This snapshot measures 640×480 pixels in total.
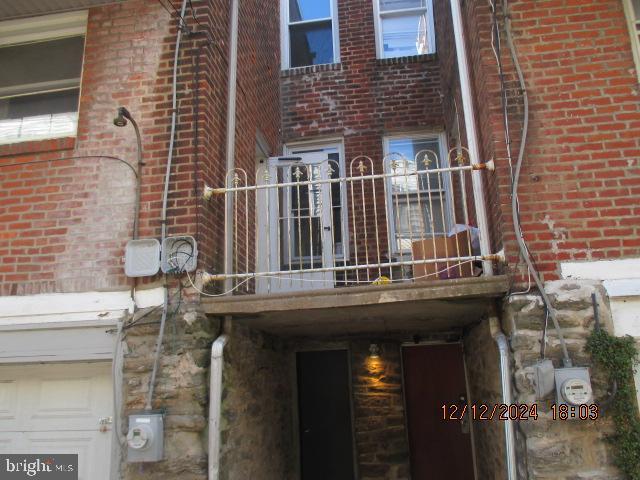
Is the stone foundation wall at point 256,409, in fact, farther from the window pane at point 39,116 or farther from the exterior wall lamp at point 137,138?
the window pane at point 39,116

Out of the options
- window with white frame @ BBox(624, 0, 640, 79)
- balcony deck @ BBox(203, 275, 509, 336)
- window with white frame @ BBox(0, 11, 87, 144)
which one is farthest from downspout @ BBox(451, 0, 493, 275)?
window with white frame @ BBox(0, 11, 87, 144)

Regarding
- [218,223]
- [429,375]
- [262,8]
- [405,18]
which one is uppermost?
[405,18]

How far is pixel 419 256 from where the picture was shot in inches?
176

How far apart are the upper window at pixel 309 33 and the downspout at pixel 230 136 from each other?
3.15 metres

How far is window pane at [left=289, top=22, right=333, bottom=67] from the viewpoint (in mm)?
8109

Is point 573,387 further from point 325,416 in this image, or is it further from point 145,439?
point 325,416

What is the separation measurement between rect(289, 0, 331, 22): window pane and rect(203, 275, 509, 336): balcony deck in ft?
18.4

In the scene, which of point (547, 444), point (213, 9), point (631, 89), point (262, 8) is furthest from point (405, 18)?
point (547, 444)

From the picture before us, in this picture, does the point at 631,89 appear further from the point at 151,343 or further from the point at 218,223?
the point at 151,343

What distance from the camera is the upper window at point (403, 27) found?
791cm

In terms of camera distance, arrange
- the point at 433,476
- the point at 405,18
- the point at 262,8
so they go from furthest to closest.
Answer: the point at 405,18 < the point at 262,8 < the point at 433,476

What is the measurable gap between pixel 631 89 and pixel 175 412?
14.3 feet

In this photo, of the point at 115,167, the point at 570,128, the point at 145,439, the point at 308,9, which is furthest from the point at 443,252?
the point at 308,9

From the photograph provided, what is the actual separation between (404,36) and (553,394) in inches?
249
